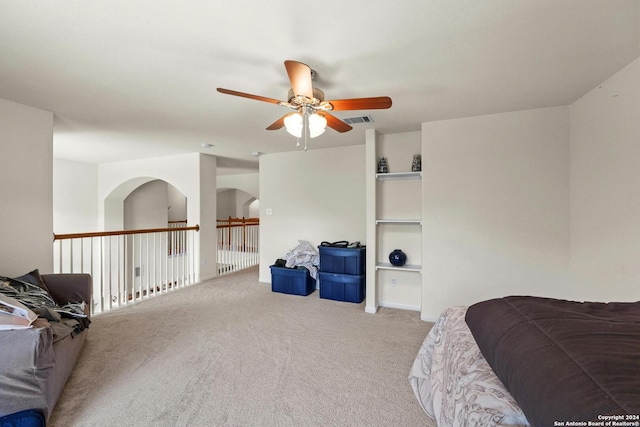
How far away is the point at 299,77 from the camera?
1.53 m

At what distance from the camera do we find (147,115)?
2.86 meters

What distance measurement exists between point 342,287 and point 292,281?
2.63 feet

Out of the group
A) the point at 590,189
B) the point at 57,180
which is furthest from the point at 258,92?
the point at 57,180

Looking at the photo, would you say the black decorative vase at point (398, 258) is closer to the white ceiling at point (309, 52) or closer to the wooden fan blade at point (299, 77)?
the white ceiling at point (309, 52)

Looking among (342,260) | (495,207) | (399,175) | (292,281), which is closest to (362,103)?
(399,175)

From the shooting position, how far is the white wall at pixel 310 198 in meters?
4.11

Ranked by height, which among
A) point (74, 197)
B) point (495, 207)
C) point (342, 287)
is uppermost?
point (74, 197)

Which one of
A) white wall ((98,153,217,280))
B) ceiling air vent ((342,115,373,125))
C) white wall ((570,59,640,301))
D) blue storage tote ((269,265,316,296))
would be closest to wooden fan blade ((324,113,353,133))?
ceiling air vent ((342,115,373,125))

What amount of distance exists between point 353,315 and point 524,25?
116 inches

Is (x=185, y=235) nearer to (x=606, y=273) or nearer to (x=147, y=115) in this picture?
(x=147, y=115)

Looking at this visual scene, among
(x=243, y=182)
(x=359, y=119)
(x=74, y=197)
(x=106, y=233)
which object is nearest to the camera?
(x=359, y=119)

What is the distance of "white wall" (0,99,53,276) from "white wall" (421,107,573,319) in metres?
4.01


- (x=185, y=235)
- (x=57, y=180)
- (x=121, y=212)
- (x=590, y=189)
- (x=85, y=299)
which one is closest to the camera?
(x=590, y=189)

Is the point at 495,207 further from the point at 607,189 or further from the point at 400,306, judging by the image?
the point at 400,306
